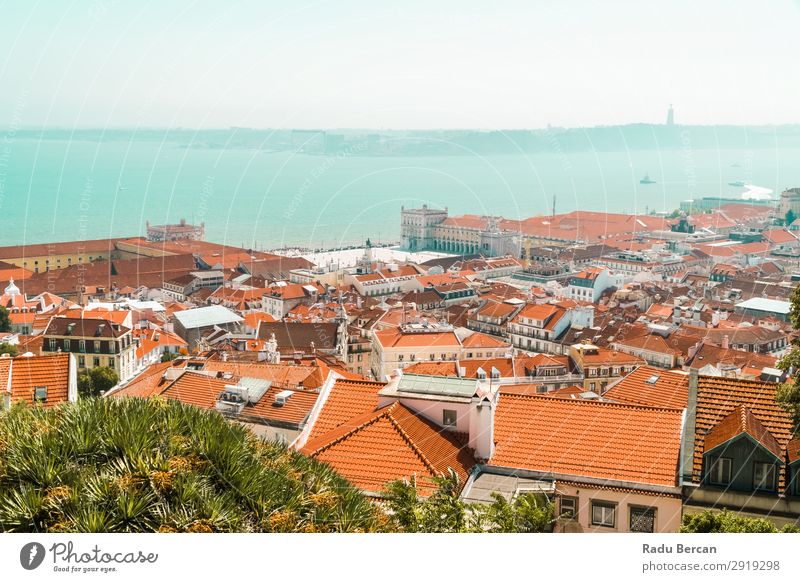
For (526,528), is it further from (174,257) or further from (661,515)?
(174,257)

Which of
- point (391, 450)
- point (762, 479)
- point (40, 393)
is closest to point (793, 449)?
point (762, 479)


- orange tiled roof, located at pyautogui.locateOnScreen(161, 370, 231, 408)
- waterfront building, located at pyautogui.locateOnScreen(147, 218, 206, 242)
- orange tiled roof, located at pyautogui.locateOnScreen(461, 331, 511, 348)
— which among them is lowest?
orange tiled roof, located at pyautogui.locateOnScreen(461, 331, 511, 348)

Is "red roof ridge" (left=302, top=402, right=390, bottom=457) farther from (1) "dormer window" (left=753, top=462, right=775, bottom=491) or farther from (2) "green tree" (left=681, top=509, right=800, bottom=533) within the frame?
(1) "dormer window" (left=753, top=462, right=775, bottom=491)

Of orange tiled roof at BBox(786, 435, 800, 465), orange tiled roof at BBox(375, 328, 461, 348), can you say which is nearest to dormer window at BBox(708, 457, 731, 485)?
orange tiled roof at BBox(786, 435, 800, 465)

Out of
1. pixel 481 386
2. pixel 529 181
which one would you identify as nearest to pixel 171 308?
pixel 529 181

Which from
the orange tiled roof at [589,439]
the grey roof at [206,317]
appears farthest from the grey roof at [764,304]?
the orange tiled roof at [589,439]
